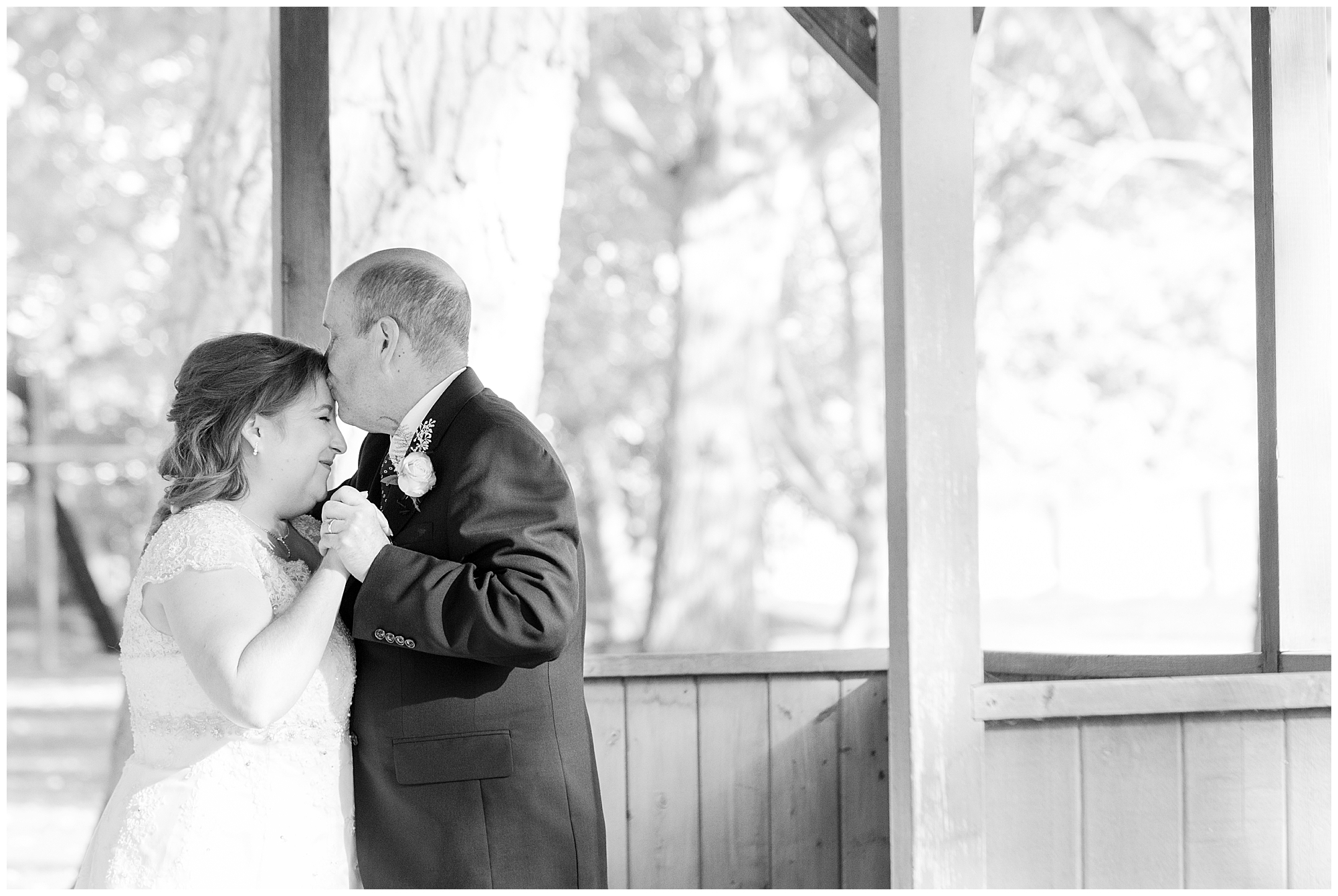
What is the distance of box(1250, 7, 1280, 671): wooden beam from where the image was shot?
9.28 feet

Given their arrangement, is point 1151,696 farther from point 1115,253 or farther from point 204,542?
point 1115,253

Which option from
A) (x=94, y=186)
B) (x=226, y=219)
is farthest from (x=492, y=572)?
(x=94, y=186)

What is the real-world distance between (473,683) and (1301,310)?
1971 millimetres

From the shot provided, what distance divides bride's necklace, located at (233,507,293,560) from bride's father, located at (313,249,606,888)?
0.18 m

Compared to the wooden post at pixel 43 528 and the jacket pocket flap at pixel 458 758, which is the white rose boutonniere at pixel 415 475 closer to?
the jacket pocket flap at pixel 458 758

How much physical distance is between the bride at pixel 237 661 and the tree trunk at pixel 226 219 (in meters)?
2.32

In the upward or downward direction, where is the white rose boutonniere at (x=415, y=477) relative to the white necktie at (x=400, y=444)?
downward

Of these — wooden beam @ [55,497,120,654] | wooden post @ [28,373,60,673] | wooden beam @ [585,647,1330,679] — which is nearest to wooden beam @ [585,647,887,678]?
wooden beam @ [585,647,1330,679]

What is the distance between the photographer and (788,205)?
406 inches

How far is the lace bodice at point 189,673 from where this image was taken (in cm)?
223

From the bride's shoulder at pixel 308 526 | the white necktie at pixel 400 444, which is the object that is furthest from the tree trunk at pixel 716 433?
the white necktie at pixel 400 444

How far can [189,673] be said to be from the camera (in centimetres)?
225

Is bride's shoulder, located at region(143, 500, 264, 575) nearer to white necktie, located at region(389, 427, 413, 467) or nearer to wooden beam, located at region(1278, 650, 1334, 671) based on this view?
white necktie, located at region(389, 427, 413, 467)

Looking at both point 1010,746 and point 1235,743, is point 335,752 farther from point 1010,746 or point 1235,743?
point 1235,743
